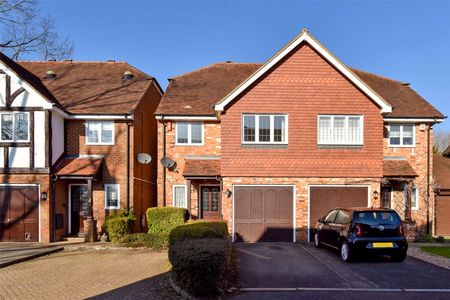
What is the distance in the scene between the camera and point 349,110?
608 inches

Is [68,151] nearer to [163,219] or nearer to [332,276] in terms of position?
[163,219]

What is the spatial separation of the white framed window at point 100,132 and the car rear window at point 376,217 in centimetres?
1142

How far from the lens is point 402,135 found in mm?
17609

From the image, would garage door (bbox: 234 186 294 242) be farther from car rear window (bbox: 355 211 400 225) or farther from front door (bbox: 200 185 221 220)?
car rear window (bbox: 355 211 400 225)

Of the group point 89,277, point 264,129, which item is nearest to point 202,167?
point 264,129

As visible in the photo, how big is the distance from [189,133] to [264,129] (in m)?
3.78

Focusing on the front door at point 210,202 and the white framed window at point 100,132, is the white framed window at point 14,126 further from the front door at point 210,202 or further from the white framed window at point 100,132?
the front door at point 210,202

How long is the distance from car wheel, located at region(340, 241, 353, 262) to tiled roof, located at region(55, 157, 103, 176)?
34.0 ft

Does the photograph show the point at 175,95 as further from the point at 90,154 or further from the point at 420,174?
the point at 420,174

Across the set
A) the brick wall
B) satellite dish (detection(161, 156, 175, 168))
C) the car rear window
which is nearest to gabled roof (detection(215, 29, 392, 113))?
the brick wall

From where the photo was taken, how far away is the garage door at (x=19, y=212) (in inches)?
607

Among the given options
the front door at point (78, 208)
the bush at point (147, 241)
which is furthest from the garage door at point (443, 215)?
the front door at point (78, 208)

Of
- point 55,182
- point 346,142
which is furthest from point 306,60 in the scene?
point 55,182

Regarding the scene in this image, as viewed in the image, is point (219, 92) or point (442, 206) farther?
point (219, 92)
